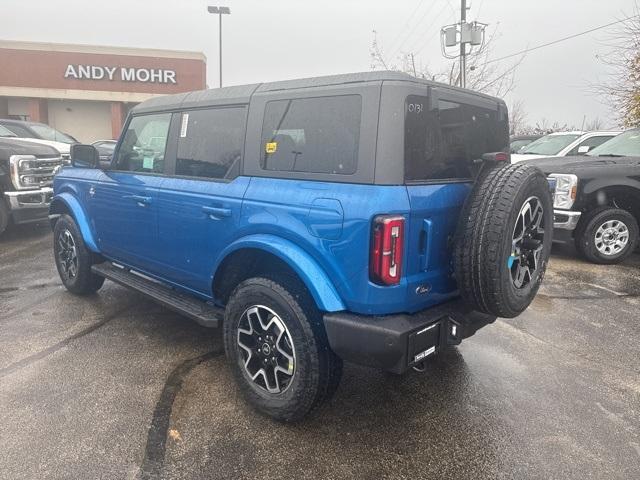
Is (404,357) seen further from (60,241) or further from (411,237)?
(60,241)

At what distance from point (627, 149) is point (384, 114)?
21.1 ft

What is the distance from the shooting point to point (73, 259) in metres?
4.83

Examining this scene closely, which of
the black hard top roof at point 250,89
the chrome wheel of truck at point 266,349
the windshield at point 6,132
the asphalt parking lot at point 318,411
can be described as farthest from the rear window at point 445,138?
the windshield at point 6,132

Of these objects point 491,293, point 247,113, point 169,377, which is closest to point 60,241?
point 169,377

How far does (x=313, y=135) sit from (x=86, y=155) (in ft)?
9.02

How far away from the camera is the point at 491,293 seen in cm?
247

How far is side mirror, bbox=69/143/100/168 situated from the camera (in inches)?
169

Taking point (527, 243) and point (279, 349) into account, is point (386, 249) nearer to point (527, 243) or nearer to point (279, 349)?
point (279, 349)

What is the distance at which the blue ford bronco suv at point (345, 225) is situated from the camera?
7.70ft

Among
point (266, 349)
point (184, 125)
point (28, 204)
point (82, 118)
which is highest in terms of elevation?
point (82, 118)

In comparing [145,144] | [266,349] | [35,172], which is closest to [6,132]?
[35,172]

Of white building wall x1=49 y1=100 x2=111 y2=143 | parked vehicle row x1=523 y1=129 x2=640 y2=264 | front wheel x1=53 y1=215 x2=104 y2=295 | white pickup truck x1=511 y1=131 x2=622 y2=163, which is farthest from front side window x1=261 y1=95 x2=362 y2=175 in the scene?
white building wall x1=49 y1=100 x2=111 y2=143

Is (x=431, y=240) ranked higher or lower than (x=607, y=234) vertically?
higher

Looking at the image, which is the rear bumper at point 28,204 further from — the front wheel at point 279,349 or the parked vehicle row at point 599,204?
the parked vehicle row at point 599,204
